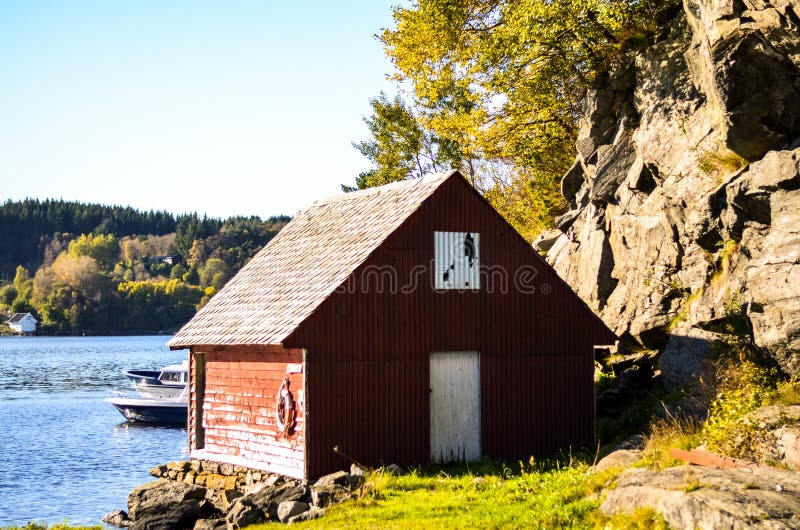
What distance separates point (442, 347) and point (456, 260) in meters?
2.15

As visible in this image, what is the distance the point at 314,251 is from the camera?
27422mm

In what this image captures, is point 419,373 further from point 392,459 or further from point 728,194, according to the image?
point 728,194

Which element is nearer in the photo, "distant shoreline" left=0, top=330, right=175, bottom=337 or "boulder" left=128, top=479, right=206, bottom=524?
"boulder" left=128, top=479, right=206, bottom=524

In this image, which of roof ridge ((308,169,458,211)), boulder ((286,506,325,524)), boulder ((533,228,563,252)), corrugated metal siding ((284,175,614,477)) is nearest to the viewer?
boulder ((286,506,325,524))

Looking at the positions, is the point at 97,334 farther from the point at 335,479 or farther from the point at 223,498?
the point at 335,479

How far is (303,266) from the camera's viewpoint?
2686 centimetres

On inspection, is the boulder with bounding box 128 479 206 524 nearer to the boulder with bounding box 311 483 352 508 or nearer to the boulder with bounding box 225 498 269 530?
the boulder with bounding box 225 498 269 530

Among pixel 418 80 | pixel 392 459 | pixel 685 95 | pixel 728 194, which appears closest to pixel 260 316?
pixel 392 459

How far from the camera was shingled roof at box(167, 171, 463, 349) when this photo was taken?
24312 millimetres

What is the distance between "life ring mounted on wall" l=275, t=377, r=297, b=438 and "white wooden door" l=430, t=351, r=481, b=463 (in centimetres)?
342

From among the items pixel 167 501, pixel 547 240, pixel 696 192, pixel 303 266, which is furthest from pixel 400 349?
pixel 547 240

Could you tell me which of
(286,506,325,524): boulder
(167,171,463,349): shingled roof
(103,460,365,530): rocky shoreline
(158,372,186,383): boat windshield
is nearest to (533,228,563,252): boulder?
(167,171,463,349): shingled roof

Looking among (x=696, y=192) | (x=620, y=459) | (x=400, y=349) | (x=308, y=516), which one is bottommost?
(x=308, y=516)

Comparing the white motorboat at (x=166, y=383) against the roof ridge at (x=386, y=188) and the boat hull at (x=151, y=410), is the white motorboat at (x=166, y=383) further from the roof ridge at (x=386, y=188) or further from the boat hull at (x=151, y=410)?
the roof ridge at (x=386, y=188)
